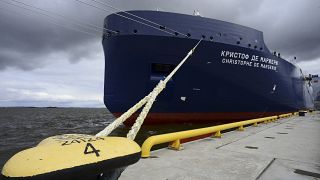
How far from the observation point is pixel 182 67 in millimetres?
17203

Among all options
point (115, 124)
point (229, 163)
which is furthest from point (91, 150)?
point (229, 163)

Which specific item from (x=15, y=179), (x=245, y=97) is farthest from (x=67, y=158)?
(x=245, y=97)

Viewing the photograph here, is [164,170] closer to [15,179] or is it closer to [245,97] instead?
[15,179]

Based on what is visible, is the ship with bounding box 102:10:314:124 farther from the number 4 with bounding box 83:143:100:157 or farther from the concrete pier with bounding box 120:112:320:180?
the number 4 with bounding box 83:143:100:157

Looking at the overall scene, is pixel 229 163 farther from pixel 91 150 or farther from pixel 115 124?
pixel 91 150

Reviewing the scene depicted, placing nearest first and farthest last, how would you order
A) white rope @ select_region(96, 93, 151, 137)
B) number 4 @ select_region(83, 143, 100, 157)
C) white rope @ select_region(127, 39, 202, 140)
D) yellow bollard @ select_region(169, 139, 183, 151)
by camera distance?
number 4 @ select_region(83, 143, 100, 157) < white rope @ select_region(96, 93, 151, 137) < white rope @ select_region(127, 39, 202, 140) < yellow bollard @ select_region(169, 139, 183, 151)

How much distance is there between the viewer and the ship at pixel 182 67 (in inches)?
674

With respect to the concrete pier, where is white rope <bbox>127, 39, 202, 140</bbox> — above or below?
above

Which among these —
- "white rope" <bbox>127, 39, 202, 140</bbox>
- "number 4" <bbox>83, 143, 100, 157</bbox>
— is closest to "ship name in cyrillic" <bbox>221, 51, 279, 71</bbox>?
"white rope" <bbox>127, 39, 202, 140</bbox>

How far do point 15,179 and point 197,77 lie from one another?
52.4ft

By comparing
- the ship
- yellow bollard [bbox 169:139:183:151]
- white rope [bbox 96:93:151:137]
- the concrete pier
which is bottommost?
the concrete pier

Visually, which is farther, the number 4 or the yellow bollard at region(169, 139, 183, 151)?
the yellow bollard at region(169, 139, 183, 151)

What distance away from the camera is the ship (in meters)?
17.1

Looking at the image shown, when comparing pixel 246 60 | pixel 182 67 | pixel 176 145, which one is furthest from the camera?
pixel 246 60
